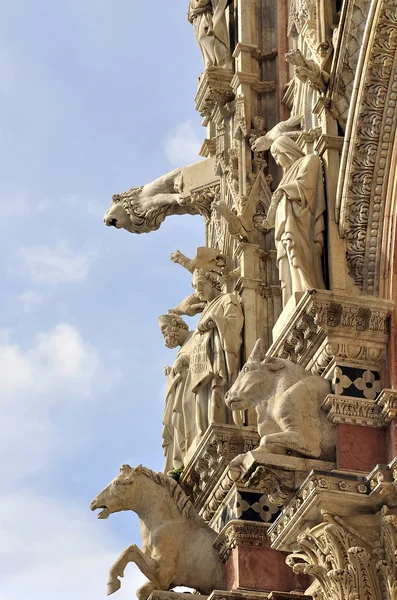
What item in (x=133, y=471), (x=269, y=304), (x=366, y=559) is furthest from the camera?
(x=269, y=304)

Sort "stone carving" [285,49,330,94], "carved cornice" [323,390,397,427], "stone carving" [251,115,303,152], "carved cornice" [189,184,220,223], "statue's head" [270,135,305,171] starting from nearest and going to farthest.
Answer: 1. "carved cornice" [323,390,397,427]
2. "stone carving" [285,49,330,94]
3. "statue's head" [270,135,305,171]
4. "stone carving" [251,115,303,152]
5. "carved cornice" [189,184,220,223]

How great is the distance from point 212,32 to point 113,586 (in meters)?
8.49

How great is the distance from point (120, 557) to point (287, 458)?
2904mm

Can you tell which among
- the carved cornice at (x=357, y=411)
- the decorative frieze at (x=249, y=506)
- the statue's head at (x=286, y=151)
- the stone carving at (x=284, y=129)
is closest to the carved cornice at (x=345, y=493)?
the carved cornice at (x=357, y=411)

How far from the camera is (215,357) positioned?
20453 millimetres

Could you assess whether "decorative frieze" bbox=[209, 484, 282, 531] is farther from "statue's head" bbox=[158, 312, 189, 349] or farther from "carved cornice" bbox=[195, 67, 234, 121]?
"carved cornice" bbox=[195, 67, 234, 121]

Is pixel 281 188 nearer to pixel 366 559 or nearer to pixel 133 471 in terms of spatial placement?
pixel 133 471

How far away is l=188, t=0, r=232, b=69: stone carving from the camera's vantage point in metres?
22.9

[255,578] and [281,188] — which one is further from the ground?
[281,188]

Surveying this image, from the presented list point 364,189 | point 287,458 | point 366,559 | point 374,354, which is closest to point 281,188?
point 364,189

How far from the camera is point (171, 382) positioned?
21.6 meters

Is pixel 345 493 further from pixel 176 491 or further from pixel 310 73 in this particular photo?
pixel 310 73

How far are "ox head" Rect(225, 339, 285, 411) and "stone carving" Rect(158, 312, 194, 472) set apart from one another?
371cm

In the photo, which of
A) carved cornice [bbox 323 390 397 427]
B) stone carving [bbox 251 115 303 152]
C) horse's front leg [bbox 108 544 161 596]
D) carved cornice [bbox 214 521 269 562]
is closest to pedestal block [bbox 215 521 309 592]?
carved cornice [bbox 214 521 269 562]
